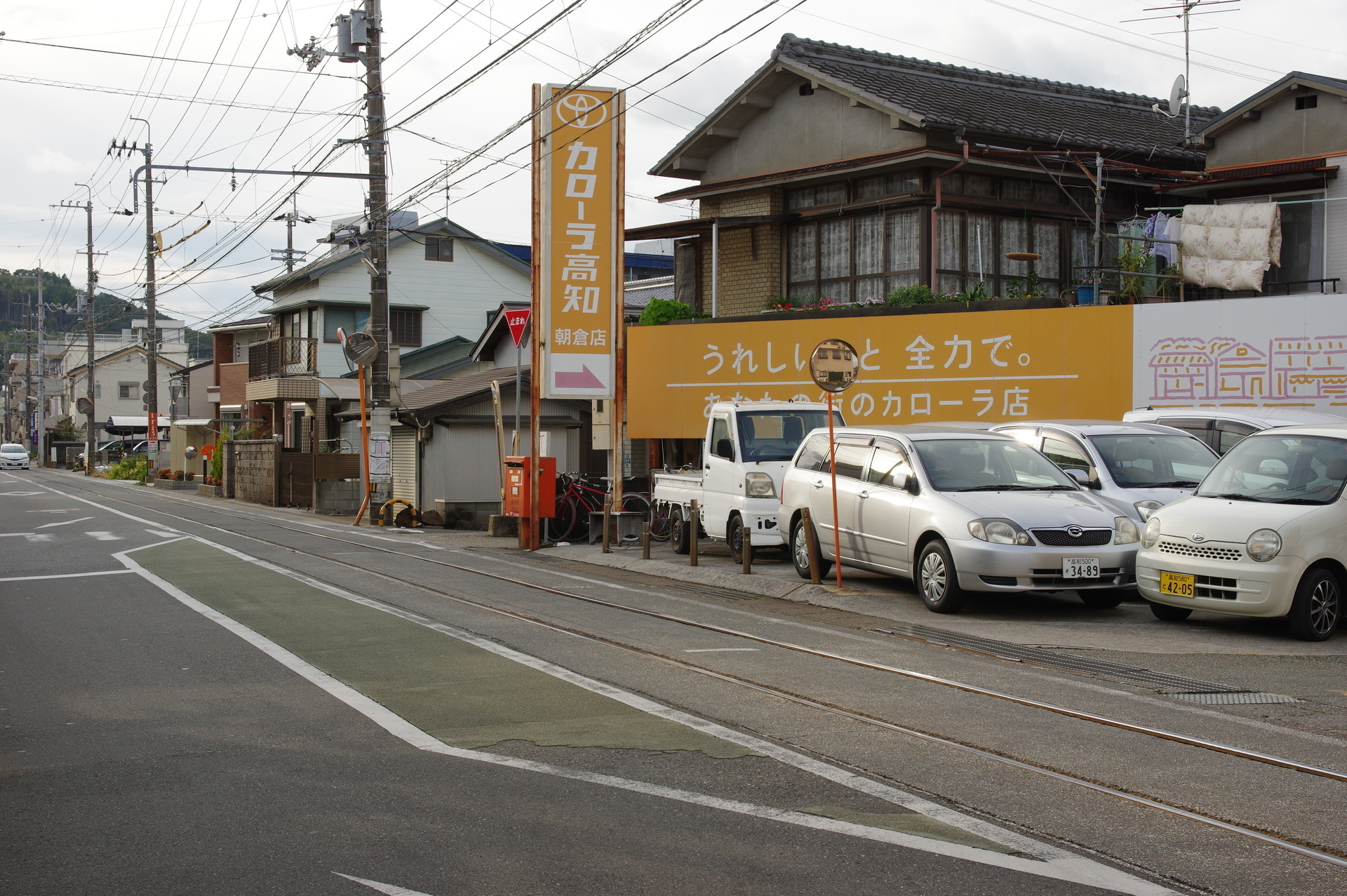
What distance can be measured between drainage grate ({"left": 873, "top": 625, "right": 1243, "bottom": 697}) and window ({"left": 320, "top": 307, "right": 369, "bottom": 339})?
34444 mm

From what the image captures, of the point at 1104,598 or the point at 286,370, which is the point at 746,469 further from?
the point at 286,370

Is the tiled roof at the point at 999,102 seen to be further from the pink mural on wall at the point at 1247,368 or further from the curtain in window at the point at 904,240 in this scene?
the pink mural on wall at the point at 1247,368

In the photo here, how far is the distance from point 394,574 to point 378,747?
28.8 ft

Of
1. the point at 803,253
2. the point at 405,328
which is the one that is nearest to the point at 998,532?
the point at 803,253

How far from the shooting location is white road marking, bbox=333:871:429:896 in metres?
4.35

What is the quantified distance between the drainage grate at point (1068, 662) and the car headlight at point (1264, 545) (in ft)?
5.65

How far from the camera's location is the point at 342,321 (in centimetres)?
4231

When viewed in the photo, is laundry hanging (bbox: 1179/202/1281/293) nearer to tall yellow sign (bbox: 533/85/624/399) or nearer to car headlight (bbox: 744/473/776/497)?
car headlight (bbox: 744/473/776/497)

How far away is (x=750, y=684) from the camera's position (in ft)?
26.7

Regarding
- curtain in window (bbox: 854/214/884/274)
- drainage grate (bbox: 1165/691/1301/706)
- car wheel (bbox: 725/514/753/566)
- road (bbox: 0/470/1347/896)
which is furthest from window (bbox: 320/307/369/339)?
drainage grate (bbox: 1165/691/1301/706)

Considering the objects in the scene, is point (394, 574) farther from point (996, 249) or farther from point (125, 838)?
point (996, 249)

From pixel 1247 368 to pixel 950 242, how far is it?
6.15 m

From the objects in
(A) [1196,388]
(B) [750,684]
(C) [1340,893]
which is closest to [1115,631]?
(B) [750,684]

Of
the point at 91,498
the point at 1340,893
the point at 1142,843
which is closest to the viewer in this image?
the point at 1340,893
